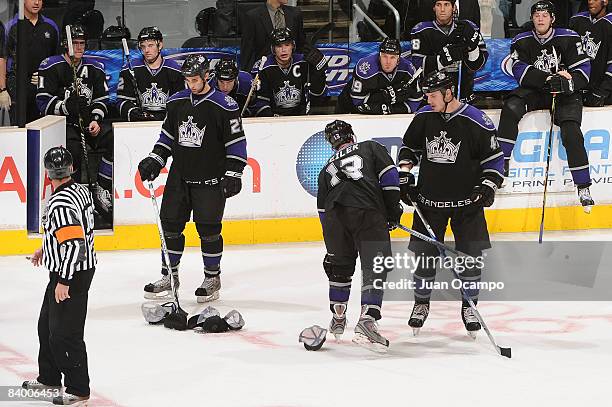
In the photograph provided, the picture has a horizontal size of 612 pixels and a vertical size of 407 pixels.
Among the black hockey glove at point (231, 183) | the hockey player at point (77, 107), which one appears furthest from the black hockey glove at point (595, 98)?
the hockey player at point (77, 107)

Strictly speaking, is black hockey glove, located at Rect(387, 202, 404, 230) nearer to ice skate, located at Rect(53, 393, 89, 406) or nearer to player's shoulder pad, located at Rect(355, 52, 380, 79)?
ice skate, located at Rect(53, 393, 89, 406)

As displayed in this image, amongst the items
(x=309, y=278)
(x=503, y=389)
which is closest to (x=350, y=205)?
(x=503, y=389)

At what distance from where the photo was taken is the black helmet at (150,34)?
1024cm

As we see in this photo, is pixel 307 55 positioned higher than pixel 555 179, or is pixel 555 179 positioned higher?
pixel 307 55

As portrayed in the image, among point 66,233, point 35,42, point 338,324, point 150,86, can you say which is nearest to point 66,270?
point 66,233

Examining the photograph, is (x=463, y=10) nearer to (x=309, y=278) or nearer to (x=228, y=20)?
(x=228, y=20)

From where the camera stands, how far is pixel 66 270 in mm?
6254

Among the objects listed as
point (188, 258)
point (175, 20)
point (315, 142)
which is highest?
point (175, 20)

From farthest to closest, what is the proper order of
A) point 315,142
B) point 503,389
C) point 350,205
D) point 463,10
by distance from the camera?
1. point 463,10
2. point 315,142
3. point 350,205
4. point 503,389

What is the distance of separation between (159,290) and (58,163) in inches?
111

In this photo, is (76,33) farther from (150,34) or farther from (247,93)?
(247,93)

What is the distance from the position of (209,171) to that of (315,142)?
6.42 feet

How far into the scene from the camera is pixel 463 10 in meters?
11.3

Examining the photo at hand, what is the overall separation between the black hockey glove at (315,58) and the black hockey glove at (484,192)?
3399mm
